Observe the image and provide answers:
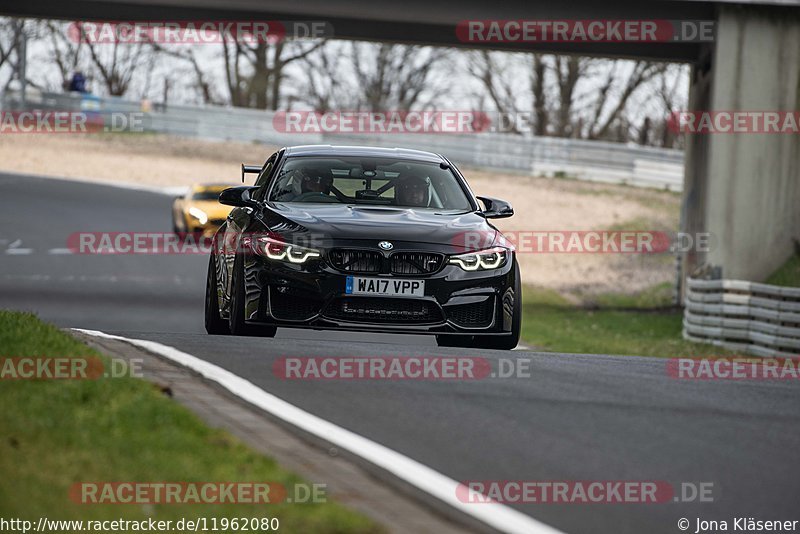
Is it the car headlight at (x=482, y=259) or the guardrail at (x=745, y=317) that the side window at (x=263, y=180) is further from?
the guardrail at (x=745, y=317)

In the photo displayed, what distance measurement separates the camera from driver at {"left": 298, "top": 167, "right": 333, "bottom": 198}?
11336mm

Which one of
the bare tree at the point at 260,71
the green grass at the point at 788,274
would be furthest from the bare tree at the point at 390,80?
the green grass at the point at 788,274

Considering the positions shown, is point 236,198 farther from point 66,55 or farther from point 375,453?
point 66,55

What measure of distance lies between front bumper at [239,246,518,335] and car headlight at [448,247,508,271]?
4 cm

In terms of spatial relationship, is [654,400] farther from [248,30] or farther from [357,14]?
[248,30]

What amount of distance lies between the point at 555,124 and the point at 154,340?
184ft

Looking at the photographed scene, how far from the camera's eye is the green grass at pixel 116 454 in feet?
17.4

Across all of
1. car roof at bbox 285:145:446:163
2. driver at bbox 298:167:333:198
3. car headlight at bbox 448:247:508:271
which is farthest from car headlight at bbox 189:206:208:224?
car headlight at bbox 448:247:508:271

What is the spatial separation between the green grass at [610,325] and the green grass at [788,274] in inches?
75.9

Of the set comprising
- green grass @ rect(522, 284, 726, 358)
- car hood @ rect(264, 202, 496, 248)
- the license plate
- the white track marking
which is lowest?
green grass @ rect(522, 284, 726, 358)

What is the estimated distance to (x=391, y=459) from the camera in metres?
6.48

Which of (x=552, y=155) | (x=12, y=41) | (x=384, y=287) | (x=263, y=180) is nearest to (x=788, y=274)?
(x=263, y=180)

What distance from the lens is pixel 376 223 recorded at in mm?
10484

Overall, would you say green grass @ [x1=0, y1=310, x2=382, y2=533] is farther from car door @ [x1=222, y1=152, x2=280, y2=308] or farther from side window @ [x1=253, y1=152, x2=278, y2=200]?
side window @ [x1=253, y1=152, x2=278, y2=200]
